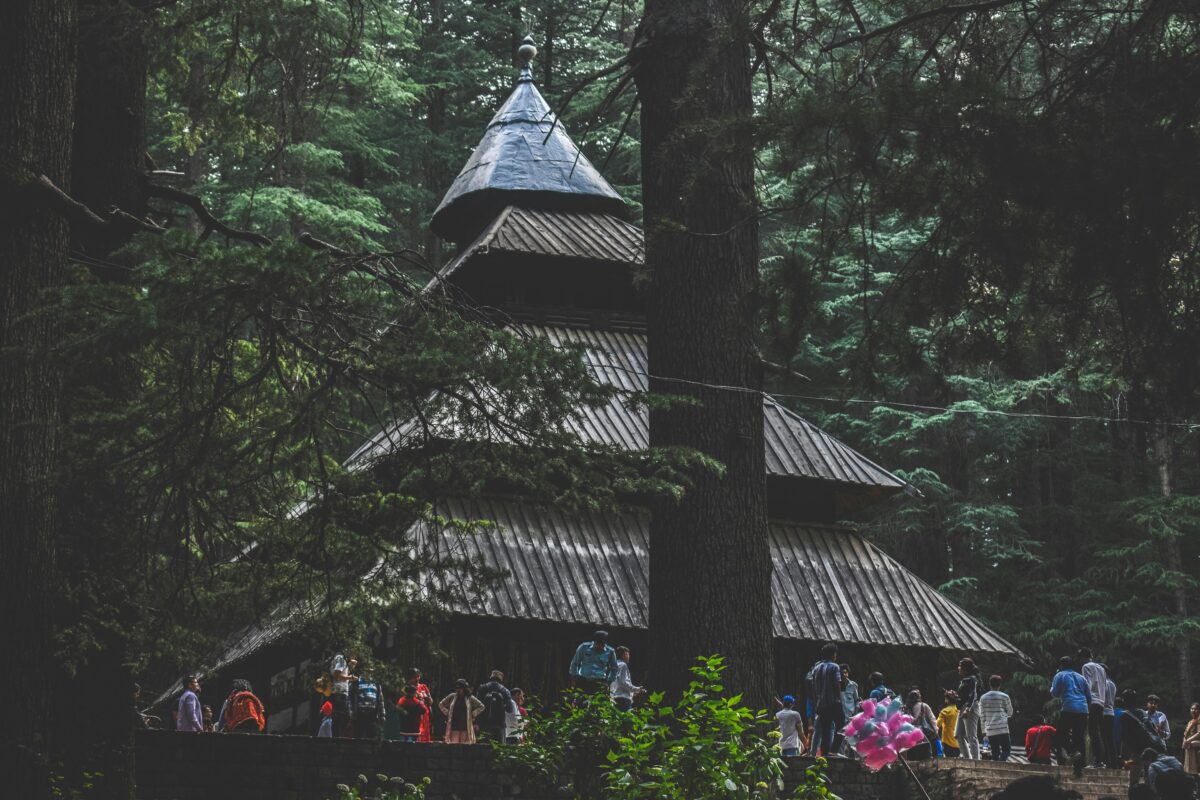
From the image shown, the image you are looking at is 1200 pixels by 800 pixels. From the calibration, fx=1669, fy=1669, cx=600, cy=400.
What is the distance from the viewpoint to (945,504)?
3422cm

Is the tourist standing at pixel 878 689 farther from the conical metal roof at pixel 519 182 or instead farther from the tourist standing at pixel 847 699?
the conical metal roof at pixel 519 182

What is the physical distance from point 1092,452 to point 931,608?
603 inches

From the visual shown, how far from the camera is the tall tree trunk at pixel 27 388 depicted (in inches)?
347

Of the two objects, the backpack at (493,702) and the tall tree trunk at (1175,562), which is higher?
the tall tree trunk at (1175,562)

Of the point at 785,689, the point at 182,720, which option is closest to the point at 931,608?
the point at 785,689

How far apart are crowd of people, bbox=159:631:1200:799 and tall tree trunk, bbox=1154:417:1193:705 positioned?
38.6 feet

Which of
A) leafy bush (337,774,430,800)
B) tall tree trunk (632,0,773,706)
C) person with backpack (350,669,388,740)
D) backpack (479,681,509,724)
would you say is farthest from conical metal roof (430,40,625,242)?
leafy bush (337,774,430,800)

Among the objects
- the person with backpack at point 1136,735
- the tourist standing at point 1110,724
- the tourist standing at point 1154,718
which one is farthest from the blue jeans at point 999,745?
the tourist standing at point 1154,718

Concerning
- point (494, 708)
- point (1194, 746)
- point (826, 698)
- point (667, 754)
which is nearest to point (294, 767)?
point (494, 708)

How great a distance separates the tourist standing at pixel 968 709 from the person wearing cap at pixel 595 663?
4.61 metres

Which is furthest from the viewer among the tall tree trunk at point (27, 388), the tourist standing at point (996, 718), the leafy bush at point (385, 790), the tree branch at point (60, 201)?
the tourist standing at point (996, 718)

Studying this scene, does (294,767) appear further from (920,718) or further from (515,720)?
(920,718)

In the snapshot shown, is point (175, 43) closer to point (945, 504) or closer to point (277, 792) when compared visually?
point (277, 792)

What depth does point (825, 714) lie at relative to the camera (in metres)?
17.4
